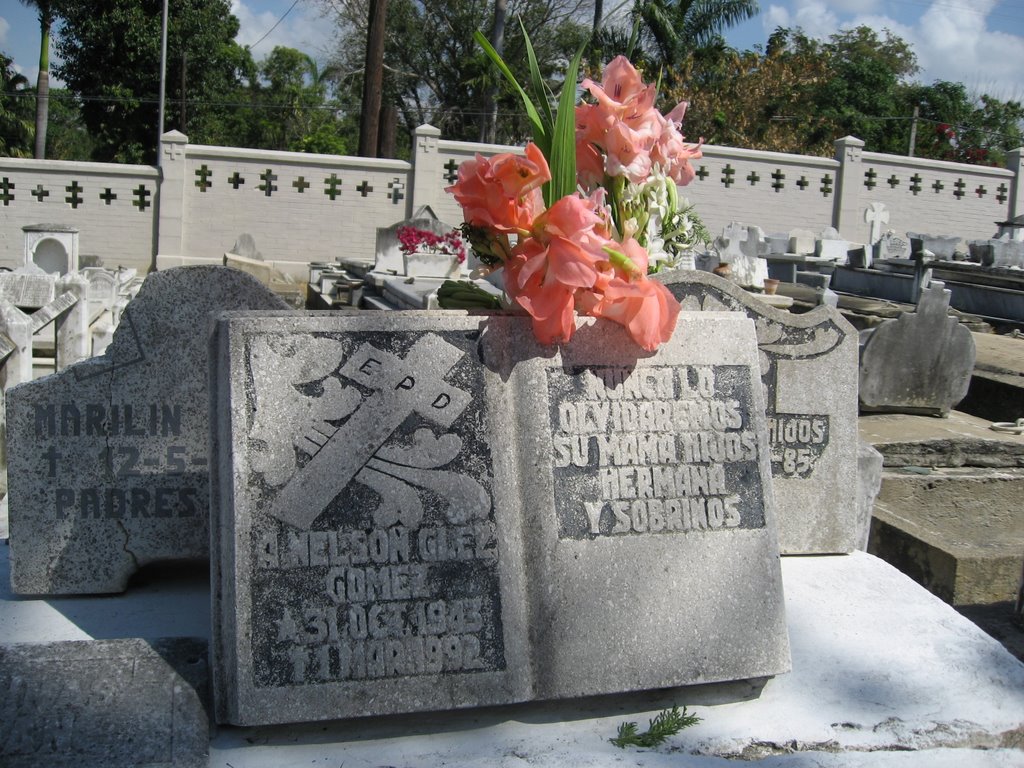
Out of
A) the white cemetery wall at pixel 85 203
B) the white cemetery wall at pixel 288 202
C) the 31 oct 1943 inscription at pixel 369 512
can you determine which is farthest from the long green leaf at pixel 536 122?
the white cemetery wall at pixel 85 203

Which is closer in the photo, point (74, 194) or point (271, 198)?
point (74, 194)

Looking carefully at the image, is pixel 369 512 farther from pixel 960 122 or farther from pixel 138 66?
pixel 960 122

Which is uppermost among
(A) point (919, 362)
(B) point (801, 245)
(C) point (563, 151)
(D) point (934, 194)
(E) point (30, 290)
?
(D) point (934, 194)

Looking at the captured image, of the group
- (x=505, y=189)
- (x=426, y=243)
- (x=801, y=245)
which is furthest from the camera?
(x=801, y=245)

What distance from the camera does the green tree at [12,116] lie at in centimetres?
3006

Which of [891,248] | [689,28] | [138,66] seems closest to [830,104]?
[689,28]

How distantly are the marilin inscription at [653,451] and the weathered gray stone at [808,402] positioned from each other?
2.92ft

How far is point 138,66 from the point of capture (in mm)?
26906

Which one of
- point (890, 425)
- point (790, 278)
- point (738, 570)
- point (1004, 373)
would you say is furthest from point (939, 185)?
point (738, 570)

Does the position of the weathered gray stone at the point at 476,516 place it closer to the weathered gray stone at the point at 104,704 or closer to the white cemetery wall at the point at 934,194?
the weathered gray stone at the point at 104,704

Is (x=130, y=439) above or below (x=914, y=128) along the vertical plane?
below

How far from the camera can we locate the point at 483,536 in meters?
2.25

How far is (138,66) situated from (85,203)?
9452 mm

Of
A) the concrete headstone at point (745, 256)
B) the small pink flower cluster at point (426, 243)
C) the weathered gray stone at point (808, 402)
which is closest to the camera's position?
the weathered gray stone at point (808, 402)
